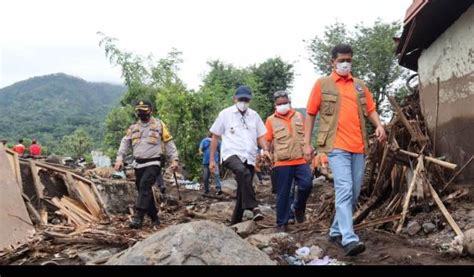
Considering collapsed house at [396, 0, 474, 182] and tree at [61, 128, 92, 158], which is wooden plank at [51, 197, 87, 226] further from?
tree at [61, 128, 92, 158]

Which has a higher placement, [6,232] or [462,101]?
[462,101]

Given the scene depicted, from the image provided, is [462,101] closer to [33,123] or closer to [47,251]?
[47,251]

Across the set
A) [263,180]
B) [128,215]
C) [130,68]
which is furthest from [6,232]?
[130,68]

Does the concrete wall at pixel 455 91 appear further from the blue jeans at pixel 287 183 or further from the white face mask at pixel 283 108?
the white face mask at pixel 283 108

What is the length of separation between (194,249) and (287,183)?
2.79m

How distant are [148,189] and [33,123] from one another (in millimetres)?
74635

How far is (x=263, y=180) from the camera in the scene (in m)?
19.0

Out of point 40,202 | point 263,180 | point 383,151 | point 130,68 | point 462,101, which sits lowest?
point 263,180

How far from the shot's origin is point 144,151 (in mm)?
7184

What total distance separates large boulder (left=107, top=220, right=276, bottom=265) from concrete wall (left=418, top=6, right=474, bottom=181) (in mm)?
3695

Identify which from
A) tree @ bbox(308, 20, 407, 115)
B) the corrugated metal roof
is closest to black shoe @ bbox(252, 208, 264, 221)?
the corrugated metal roof

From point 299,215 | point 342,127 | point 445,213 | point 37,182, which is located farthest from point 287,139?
point 37,182

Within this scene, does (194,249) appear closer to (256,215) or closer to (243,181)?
(243,181)

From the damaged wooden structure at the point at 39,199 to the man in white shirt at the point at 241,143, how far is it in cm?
228
